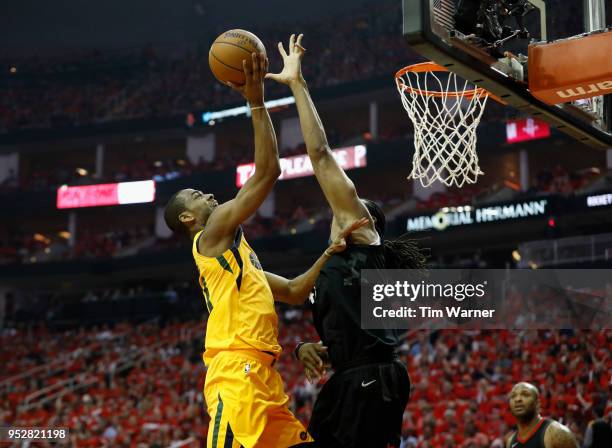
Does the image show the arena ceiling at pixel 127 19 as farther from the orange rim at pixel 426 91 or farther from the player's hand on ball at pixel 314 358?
the player's hand on ball at pixel 314 358

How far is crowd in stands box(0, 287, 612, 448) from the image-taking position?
10.6 metres

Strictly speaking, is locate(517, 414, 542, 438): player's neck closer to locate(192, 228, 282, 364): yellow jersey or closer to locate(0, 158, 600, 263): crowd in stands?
locate(192, 228, 282, 364): yellow jersey

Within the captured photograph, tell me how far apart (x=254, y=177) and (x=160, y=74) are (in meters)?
27.5

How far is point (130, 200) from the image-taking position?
2530cm

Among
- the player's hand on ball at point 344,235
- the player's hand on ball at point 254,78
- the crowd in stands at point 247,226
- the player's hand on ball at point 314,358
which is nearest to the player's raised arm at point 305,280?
the player's hand on ball at point 344,235

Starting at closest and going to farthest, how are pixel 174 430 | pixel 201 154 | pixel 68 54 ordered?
pixel 174 430
pixel 201 154
pixel 68 54

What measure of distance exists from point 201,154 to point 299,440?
24.4 m

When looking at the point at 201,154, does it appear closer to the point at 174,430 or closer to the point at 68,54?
the point at 68,54

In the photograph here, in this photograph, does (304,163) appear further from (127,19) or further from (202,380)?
(127,19)

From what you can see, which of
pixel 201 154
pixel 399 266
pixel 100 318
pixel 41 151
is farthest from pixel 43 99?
pixel 399 266

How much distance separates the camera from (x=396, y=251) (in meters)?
4.34

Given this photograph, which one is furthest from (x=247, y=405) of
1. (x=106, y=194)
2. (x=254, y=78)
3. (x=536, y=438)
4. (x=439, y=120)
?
(x=106, y=194)

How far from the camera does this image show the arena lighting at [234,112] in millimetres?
24578

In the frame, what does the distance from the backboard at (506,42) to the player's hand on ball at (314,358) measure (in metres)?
1.60
